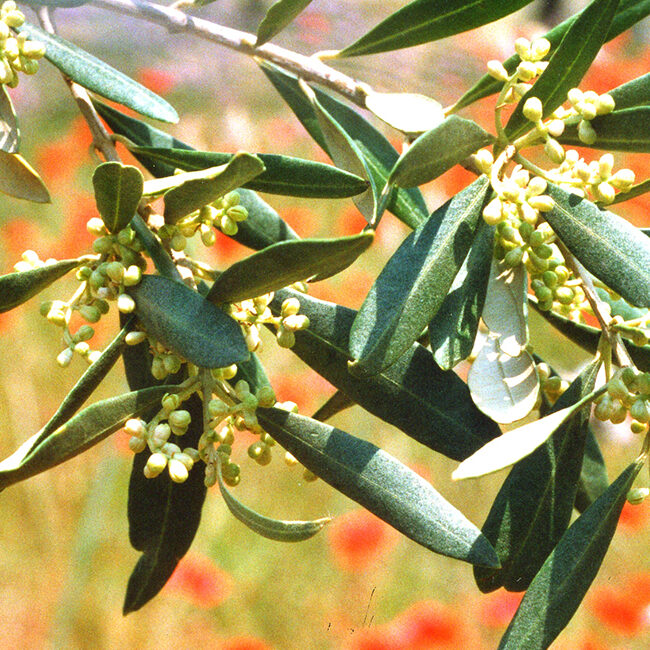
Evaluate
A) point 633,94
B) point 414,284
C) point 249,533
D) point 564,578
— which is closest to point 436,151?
point 414,284

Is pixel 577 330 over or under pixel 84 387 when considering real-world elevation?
under

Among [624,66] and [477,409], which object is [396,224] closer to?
[624,66]

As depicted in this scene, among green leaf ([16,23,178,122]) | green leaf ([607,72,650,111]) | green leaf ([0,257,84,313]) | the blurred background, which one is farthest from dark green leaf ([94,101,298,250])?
the blurred background

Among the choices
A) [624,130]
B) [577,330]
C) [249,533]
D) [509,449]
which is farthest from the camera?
[249,533]

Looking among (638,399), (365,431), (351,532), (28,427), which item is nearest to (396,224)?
(365,431)

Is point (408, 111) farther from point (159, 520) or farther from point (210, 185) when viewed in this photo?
point (159, 520)

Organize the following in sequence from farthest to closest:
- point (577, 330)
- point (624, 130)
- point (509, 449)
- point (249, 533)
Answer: point (249, 533) < point (577, 330) < point (624, 130) < point (509, 449)

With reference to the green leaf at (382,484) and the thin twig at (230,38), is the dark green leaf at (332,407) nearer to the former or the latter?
the green leaf at (382,484)
